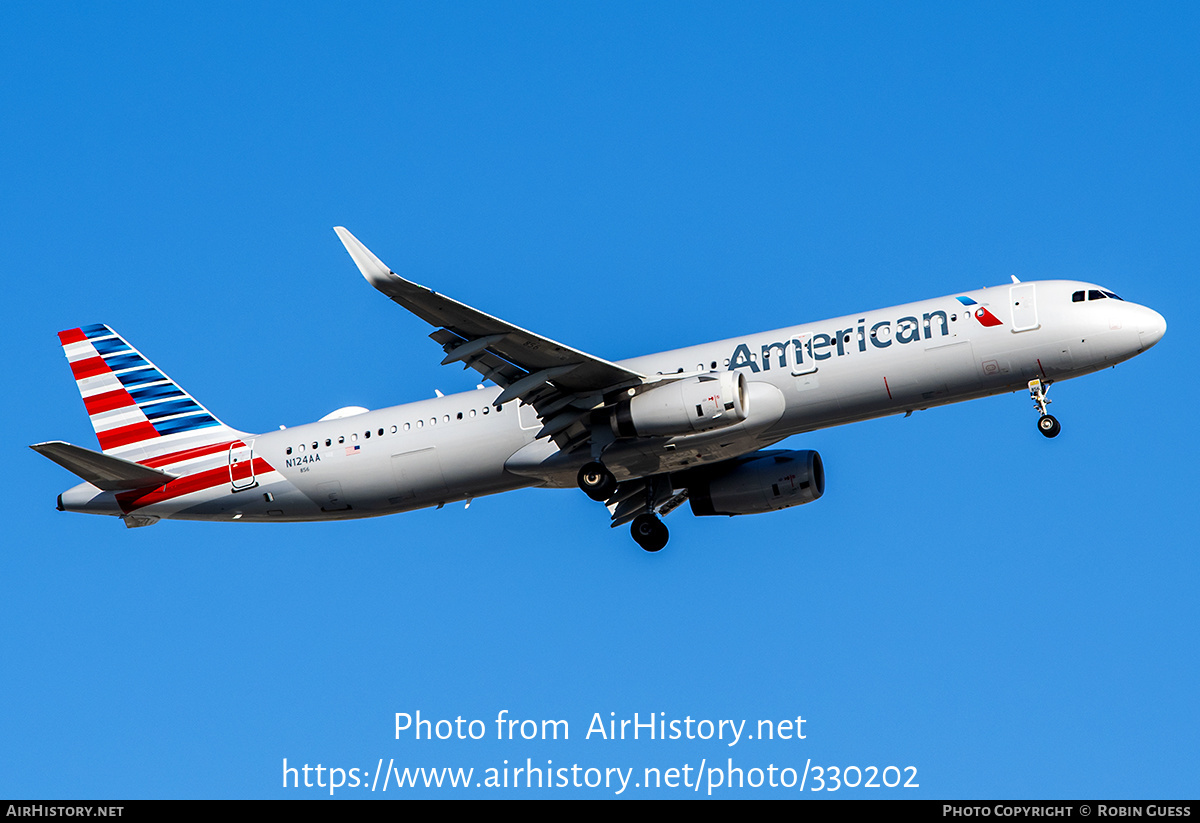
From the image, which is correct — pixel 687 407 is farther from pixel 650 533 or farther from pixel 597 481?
pixel 650 533

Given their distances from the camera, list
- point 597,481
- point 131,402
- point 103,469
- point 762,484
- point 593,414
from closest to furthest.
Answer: point 593,414, point 597,481, point 103,469, point 762,484, point 131,402

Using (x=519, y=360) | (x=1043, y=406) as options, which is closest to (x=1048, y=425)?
(x=1043, y=406)

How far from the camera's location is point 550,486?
36781 mm

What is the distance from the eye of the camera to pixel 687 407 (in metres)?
32.8

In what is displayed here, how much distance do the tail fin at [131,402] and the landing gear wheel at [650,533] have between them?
1212 cm

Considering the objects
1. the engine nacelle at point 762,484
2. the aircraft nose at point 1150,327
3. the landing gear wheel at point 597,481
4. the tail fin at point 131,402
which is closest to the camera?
the aircraft nose at point 1150,327

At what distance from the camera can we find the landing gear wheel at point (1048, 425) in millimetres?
32594

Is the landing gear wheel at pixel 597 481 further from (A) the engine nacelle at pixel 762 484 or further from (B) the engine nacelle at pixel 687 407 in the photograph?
(A) the engine nacelle at pixel 762 484

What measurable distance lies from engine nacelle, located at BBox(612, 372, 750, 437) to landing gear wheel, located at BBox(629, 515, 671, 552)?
16.8ft

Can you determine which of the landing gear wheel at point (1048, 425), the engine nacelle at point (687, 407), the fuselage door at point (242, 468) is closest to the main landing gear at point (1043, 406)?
the landing gear wheel at point (1048, 425)

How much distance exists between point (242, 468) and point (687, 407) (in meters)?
13.6

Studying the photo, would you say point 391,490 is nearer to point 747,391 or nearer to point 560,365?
point 560,365

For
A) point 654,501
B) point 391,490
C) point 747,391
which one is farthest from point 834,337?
point 391,490

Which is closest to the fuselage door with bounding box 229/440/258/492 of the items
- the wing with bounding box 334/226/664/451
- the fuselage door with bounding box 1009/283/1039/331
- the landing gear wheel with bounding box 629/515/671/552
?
the wing with bounding box 334/226/664/451
